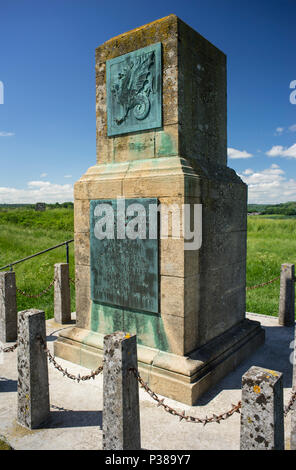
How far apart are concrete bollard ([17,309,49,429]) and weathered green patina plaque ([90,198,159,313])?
152 cm

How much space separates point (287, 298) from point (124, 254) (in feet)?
13.5

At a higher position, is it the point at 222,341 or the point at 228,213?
the point at 228,213

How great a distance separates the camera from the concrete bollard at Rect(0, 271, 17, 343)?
259 inches

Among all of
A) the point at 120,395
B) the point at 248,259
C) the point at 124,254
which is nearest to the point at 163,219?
the point at 124,254

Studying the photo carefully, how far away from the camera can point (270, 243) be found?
2036 centimetres

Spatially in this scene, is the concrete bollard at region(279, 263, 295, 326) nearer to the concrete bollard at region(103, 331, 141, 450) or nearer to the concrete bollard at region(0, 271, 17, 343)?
the concrete bollard at region(103, 331, 141, 450)

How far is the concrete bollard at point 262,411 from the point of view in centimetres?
244

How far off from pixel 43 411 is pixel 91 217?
2839mm

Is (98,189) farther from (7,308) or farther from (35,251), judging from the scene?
(35,251)

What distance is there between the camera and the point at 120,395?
291cm

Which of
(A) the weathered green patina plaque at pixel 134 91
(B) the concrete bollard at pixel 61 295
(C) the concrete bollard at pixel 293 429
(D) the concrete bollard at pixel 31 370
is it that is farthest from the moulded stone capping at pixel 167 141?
(B) the concrete bollard at pixel 61 295

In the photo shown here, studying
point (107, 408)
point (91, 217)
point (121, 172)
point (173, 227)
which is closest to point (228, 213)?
point (173, 227)
